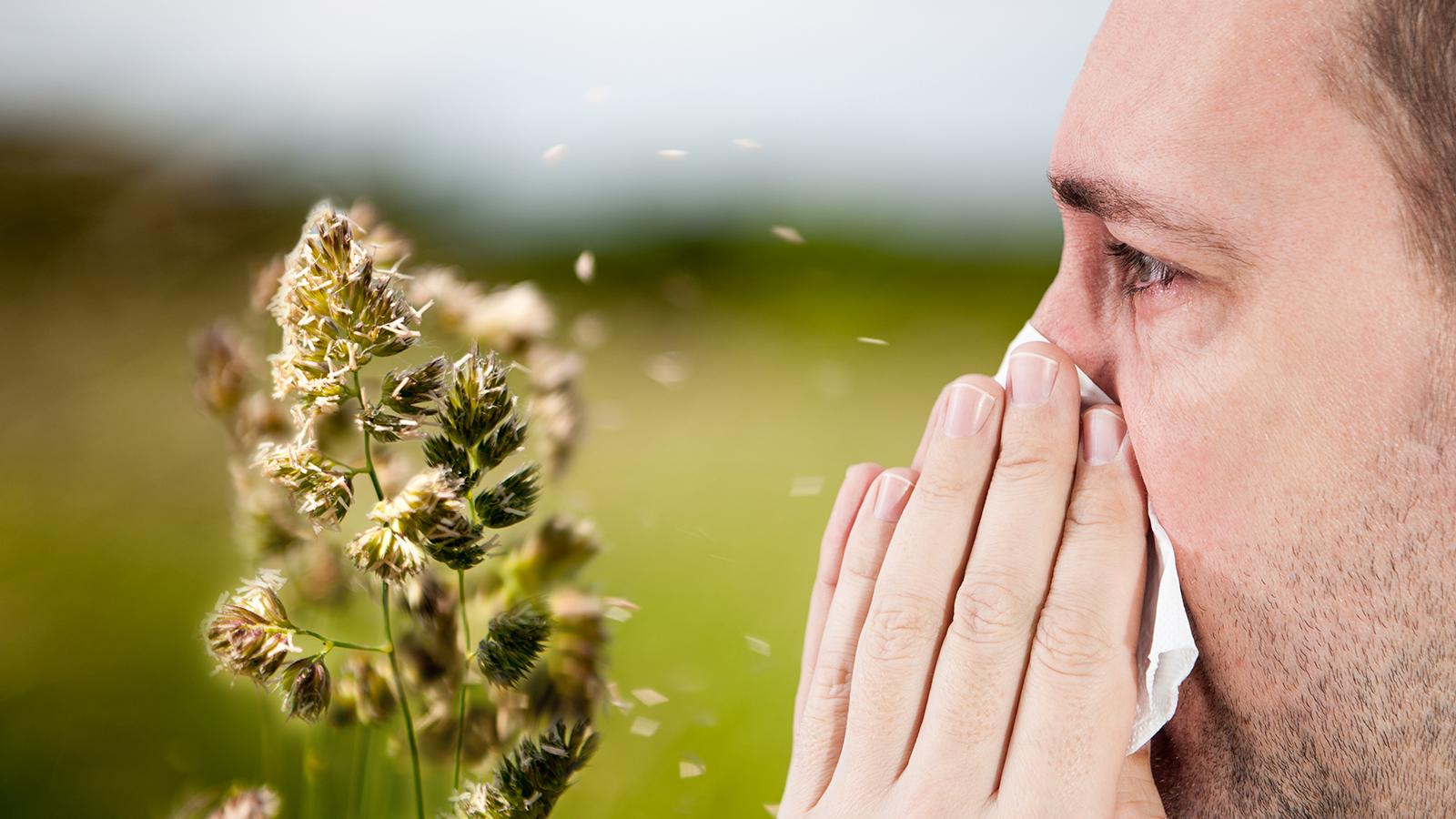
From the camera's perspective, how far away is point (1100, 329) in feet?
2.19

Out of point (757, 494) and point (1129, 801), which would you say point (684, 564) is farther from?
point (1129, 801)

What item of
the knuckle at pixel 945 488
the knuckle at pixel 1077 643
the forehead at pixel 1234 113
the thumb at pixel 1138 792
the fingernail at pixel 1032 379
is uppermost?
the forehead at pixel 1234 113

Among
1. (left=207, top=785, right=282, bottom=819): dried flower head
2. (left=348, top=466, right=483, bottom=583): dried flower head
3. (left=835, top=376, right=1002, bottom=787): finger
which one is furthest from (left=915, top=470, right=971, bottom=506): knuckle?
(left=207, top=785, right=282, bottom=819): dried flower head

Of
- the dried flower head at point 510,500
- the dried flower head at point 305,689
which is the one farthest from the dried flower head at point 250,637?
the dried flower head at point 510,500

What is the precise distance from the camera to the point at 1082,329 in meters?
0.67

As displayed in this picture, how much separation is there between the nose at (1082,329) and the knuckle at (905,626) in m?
0.21

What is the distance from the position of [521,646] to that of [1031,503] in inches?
13.6

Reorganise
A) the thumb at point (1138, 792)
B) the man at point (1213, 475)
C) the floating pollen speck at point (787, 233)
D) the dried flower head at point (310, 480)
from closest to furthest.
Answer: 1. the dried flower head at point (310, 480)
2. the man at point (1213, 475)
3. the thumb at point (1138, 792)
4. the floating pollen speck at point (787, 233)

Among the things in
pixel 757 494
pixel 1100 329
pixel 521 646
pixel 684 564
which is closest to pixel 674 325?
pixel 757 494

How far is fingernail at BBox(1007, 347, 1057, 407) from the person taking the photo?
2.03 feet

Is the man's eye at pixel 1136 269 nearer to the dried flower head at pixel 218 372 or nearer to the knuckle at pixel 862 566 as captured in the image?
the knuckle at pixel 862 566

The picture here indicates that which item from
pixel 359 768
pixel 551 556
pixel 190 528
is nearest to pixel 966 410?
pixel 551 556

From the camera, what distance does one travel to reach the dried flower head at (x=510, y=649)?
0.47 metres

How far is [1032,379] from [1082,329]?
0.26 ft
